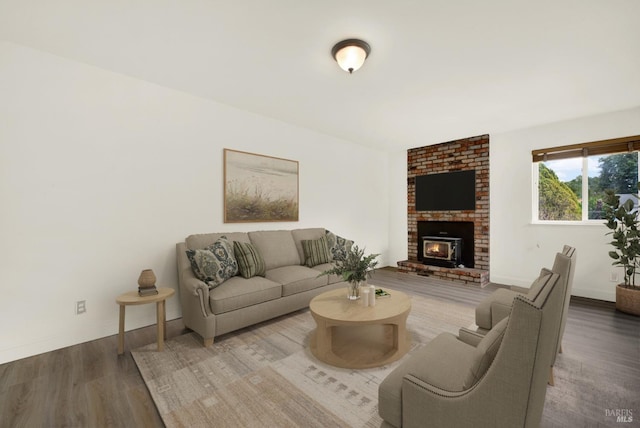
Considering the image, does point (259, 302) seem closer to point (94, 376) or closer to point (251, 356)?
point (251, 356)

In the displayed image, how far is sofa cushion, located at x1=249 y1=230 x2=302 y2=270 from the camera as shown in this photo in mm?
3682

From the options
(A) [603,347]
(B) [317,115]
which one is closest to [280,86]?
(B) [317,115]

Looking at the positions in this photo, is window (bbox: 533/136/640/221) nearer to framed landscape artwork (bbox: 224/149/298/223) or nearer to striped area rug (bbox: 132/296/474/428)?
striped area rug (bbox: 132/296/474/428)

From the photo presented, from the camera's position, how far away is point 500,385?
0.94 m

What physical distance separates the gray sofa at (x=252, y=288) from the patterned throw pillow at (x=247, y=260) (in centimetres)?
8

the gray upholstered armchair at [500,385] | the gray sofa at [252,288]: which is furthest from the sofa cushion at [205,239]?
the gray upholstered armchair at [500,385]

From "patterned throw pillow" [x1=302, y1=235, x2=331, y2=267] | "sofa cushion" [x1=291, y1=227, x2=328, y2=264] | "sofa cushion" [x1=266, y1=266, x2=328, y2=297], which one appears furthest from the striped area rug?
"sofa cushion" [x1=291, y1=227, x2=328, y2=264]

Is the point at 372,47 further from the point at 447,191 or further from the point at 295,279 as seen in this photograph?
the point at 447,191

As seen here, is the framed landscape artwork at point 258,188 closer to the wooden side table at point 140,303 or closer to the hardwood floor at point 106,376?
the wooden side table at point 140,303

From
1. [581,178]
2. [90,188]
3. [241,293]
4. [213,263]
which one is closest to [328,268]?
[241,293]

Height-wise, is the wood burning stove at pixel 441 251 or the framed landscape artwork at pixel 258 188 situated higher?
the framed landscape artwork at pixel 258 188

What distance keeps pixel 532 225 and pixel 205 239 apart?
4970 millimetres

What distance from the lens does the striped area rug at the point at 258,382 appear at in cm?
169

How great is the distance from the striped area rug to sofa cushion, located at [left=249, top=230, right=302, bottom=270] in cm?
101
